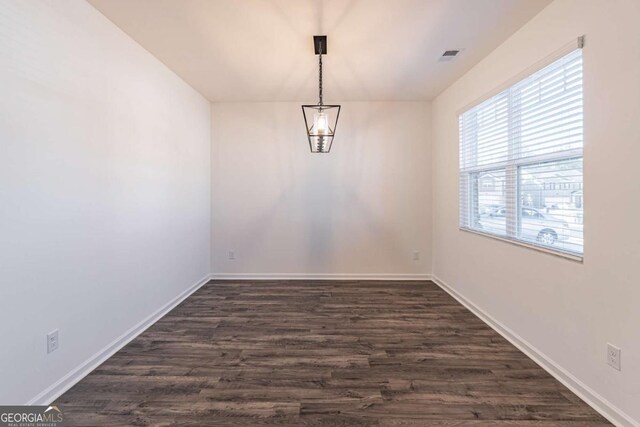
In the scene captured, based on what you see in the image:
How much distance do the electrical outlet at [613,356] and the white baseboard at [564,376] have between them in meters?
0.23

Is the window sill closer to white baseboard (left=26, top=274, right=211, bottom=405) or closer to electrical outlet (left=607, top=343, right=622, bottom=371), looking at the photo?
electrical outlet (left=607, top=343, right=622, bottom=371)

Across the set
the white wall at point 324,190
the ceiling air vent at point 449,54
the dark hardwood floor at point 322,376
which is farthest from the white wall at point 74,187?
the ceiling air vent at point 449,54

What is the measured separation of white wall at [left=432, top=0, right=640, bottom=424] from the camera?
5.13 ft

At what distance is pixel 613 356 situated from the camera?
166 centimetres

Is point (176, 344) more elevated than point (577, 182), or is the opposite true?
point (577, 182)

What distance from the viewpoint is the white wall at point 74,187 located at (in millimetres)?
1595

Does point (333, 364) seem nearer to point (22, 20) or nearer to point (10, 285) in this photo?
point (10, 285)

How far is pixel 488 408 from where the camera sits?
1.77m

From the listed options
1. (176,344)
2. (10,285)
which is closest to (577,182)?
(176,344)

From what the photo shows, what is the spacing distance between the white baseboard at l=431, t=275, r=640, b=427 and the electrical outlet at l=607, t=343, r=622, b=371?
0.23 meters

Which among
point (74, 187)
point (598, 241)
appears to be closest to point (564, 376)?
point (598, 241)

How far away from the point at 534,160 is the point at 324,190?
2.69m

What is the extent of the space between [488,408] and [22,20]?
11.8 feet

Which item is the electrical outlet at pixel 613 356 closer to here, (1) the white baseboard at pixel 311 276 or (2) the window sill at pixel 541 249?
(2) the window sill at pixel 541 249
